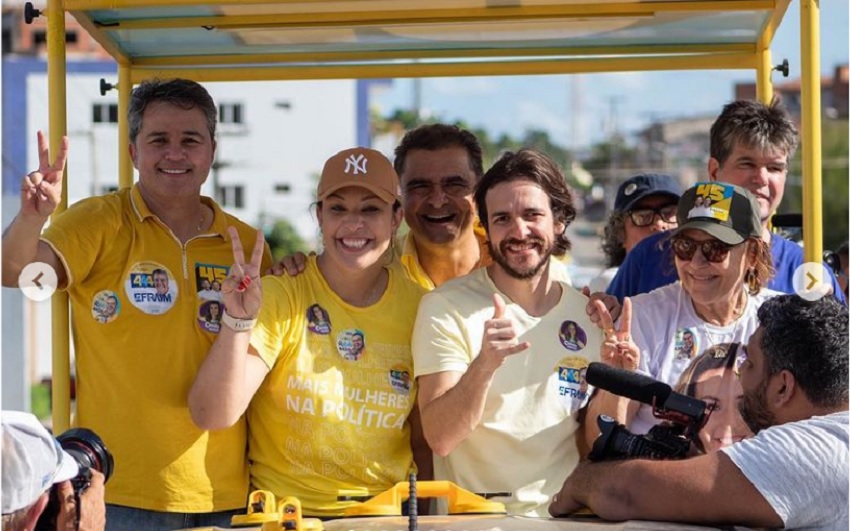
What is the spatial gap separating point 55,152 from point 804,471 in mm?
2424

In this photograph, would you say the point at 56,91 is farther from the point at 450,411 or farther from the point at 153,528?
the point at 450,411

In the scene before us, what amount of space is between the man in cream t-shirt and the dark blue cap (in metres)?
1.80

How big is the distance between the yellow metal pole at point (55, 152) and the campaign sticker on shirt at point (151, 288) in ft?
0.80

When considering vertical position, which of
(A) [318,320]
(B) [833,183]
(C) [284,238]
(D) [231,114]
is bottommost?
(A) [318,320]

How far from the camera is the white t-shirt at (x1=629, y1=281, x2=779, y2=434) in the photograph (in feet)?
11.5

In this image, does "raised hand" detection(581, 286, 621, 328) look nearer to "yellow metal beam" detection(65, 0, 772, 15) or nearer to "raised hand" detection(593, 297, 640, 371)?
"raised hand" detection(593, 297, 640, 371)

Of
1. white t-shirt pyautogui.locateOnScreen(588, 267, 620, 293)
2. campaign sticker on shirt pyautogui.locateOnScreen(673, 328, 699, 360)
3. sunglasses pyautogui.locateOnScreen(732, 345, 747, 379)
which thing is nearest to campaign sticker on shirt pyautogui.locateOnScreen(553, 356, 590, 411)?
campaign sticker on shirt pyautogui.locateOnScreen(673, 328, 699, 360)

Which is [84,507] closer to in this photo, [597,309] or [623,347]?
[623,347]

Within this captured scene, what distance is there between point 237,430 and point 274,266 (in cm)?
51

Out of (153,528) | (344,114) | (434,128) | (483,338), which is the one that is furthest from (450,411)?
(344,114)

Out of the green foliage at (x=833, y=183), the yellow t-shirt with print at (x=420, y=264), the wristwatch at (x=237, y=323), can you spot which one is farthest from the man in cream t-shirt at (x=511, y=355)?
the green foliage at (x=833, y=183)

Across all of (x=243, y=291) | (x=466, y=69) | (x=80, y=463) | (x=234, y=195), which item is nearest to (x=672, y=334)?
(x=243, y=291)

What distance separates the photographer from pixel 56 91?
3.80 m

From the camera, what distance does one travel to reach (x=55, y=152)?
3752 mm
